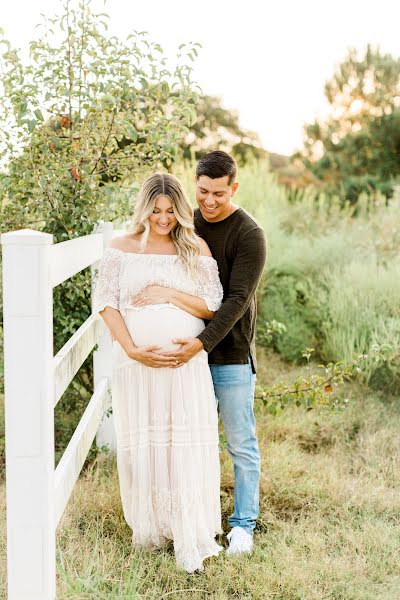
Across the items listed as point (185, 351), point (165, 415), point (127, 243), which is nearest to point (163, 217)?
point (127, 243)

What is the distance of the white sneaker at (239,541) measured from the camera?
3.67 metres

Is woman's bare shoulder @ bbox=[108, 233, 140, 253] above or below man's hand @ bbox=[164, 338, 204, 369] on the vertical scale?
above

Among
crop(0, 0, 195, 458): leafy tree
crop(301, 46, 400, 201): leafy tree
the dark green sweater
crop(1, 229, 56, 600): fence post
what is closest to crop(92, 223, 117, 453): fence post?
crop(0, 0, 195, 458): leafy tree

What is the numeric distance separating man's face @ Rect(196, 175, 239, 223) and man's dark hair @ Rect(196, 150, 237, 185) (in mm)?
19

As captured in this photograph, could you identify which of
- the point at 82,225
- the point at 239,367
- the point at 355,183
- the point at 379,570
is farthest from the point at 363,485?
the point at 355,183

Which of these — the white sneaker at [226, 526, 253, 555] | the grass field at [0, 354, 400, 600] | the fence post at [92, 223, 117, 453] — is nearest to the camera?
the grass field at [0, 354, 400, 600]

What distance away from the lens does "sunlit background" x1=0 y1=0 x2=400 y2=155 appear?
1914cm

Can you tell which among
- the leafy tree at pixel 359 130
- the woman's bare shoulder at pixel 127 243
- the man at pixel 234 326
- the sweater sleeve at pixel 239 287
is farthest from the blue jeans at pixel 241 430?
the leafy tree at pixel 359 130

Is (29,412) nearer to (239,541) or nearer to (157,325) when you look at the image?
(157,325)

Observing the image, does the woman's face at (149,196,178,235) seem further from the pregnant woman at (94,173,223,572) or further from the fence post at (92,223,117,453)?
the fence post at (92,223,117,453)

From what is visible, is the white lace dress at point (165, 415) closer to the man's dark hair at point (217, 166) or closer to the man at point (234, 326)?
the man at point (234, 326)

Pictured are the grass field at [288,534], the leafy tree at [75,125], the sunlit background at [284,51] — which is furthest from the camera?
the sunlit background at [284,51]

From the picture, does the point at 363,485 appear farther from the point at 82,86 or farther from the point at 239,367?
the point at 82,86

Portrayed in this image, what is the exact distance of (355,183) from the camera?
75.2ft
